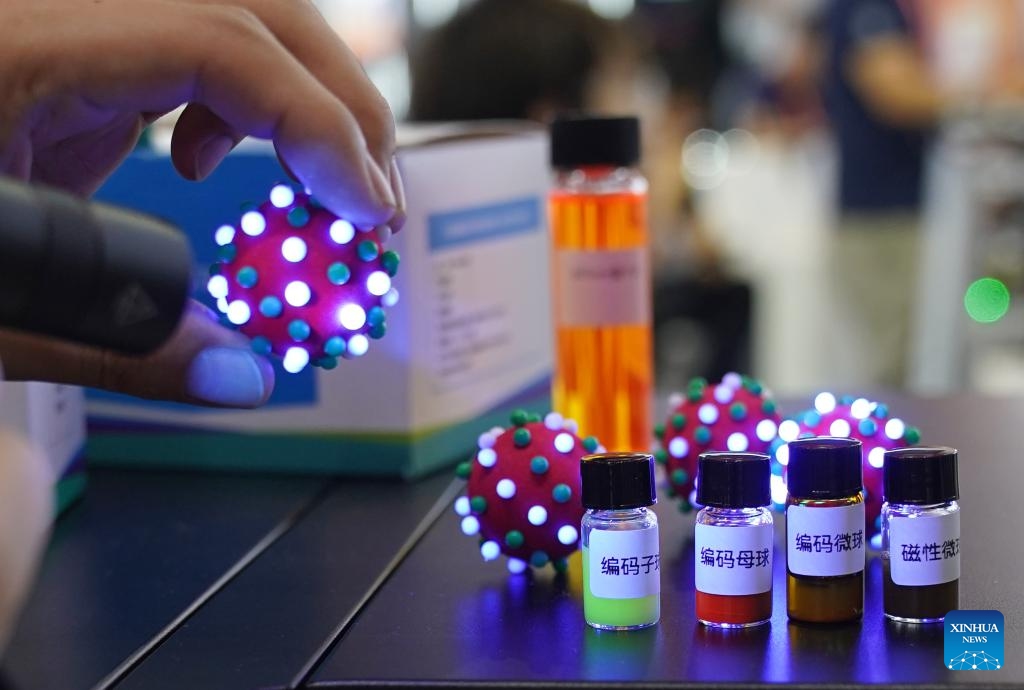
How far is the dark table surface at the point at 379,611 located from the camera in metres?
0.62

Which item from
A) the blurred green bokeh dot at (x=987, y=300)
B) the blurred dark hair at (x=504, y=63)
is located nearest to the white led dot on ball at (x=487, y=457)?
the blurred dark hair at (x=504, y=63)

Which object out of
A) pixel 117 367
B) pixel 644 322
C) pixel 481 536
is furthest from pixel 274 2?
pixel 644 322

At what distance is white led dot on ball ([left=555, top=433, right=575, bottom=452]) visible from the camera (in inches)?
30.3

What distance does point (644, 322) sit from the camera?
3.35 ft

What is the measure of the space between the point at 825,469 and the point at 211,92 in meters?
0.37

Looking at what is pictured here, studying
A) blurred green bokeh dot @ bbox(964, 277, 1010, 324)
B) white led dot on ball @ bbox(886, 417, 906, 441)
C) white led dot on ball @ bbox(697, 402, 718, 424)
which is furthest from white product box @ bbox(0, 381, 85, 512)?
blurred green bokeh dot @ bbox(964, 277, 1010, 324)

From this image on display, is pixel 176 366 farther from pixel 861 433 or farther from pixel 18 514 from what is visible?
pixel 861 433

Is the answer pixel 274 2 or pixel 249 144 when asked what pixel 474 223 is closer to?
pixel 249 144

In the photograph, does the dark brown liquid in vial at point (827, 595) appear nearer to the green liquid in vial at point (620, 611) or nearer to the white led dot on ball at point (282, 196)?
the green liquid in vial at point (620, 611)

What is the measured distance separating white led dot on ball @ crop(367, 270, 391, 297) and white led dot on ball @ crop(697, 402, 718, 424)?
0.25 meters

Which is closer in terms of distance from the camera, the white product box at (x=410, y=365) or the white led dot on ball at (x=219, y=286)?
the white led dot on ball at (x=219, y=286)

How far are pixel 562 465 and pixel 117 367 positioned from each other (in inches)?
10.3

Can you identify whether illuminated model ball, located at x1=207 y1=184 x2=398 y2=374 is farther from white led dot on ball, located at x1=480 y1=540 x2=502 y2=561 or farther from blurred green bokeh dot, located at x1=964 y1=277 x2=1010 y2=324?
blurred green bokeh dot, located at x1=964 y1=277 x2=1010 y2=324

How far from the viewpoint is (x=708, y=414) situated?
0.85 metres
